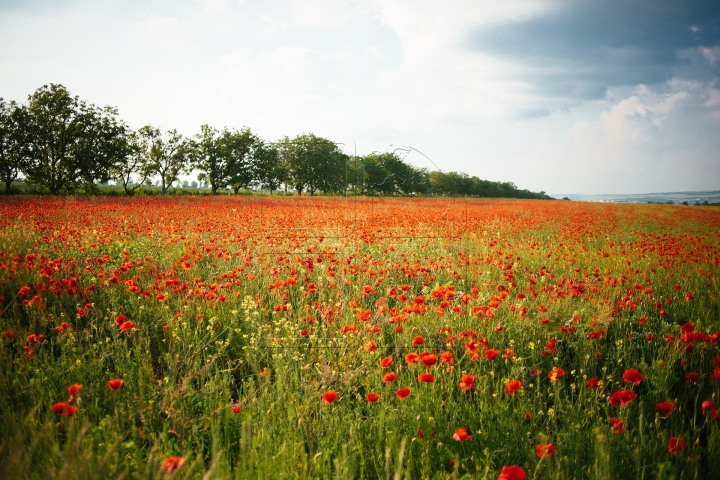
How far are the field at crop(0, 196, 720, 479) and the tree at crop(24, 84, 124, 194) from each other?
2710 centimetres

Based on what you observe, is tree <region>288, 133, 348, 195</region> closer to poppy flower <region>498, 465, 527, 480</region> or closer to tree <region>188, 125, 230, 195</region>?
tree <region>188, 125, 230, 195</region>

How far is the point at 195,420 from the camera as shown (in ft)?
6.29

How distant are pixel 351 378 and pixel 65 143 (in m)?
33.2

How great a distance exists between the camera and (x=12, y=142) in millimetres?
23016

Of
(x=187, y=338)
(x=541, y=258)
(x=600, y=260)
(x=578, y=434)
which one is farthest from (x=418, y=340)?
(x=600, y=260)

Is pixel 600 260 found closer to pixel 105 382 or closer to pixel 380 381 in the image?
pixel 380 381

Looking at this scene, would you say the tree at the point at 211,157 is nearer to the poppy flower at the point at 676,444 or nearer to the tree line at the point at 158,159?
the tree line at the point at 158,159

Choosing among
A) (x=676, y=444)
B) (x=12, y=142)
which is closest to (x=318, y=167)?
(x=12, y=142)

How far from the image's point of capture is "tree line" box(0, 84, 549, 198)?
54.9 ft

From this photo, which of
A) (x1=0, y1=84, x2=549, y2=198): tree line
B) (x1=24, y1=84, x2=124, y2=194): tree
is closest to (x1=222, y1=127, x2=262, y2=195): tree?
(x1=0, y1=84, x2=549, y2=198): tree line

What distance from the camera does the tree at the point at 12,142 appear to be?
73.6ft

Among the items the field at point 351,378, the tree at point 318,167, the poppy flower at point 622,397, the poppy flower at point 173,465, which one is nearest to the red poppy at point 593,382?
the field at point 351,378

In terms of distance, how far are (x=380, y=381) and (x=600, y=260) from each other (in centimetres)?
558

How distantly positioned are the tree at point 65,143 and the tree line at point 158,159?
56mm
